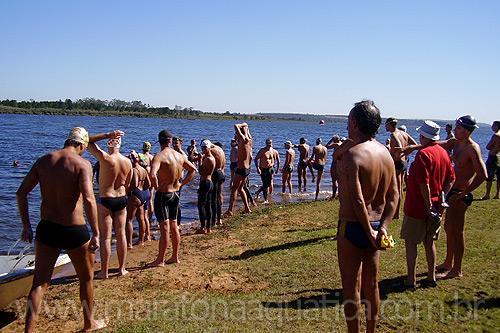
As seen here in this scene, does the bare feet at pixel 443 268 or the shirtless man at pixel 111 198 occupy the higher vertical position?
the shirtless man at pixel 111 198

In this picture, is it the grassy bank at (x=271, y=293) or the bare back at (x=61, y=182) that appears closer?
the bare back at (x=61, y=182)

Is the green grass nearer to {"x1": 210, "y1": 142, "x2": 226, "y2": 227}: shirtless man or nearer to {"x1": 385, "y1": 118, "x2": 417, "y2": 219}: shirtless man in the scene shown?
{"x1": 385, "y1": 118, "x2": 417, "y2": 219}: shirtless man

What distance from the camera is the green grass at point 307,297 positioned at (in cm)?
498

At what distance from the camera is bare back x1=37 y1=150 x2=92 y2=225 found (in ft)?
15.4

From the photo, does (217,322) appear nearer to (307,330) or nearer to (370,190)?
(307,330)

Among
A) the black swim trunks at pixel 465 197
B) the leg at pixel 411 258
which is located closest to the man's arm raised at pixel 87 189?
the leg at pixel 411 258

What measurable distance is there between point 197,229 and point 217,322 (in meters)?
6.43

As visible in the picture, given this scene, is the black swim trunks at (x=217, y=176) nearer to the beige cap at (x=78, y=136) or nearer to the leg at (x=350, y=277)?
the beige cap at (x=78, y=136)

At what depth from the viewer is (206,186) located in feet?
34.5

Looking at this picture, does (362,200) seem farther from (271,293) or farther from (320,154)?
(320,154)

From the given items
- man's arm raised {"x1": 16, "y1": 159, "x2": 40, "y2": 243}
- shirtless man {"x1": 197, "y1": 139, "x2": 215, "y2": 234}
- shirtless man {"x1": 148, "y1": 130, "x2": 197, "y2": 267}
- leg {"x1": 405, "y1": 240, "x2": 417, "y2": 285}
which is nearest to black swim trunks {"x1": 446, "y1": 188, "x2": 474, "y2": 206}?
leg {"x1": 405, "y1": 240, "x2": 417, "y2": 285}

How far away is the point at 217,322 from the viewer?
16.5 ft

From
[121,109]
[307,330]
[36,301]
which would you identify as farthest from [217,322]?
[121,109]

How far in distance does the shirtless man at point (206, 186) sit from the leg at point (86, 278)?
5340 mm
